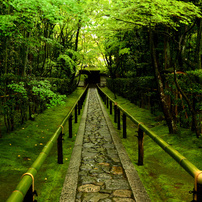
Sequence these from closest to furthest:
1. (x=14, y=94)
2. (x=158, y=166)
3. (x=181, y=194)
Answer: (x=181, y=194) → (x=158, y=166) → (x=14, y=94)

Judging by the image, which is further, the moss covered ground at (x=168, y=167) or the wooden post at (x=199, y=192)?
the moss covered ground at (x=168, y=167)

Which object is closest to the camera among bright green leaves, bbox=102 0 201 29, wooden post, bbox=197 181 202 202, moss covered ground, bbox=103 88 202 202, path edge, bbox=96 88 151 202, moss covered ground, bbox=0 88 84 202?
wooden post, bbox=197 181 202 202

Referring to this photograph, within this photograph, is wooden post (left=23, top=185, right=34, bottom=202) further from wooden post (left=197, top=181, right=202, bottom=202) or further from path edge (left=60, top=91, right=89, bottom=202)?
wooden post (left=197, top=181, right=202, bottom=202)

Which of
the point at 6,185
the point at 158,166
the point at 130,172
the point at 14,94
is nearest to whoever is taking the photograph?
the point at 6,185

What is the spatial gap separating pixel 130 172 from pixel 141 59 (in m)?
12.2

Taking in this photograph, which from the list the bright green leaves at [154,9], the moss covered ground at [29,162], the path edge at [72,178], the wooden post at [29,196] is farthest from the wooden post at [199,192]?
the bright green leaves at [154,9]

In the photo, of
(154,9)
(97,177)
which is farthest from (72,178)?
(154,9)

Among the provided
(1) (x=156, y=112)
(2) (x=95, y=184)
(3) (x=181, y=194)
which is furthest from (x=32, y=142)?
(1) (x=156, y=112)

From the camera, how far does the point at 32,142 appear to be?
634 centimetres

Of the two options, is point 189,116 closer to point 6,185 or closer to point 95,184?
point 95,184

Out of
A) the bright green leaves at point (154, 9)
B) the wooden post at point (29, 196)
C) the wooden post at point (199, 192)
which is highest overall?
the bright green leaves at point (154, 9)

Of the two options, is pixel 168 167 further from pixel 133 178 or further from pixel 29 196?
pixel 29 196

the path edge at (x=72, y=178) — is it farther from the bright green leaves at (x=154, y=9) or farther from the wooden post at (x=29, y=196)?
the bright green leaves at (x=154, y=9)

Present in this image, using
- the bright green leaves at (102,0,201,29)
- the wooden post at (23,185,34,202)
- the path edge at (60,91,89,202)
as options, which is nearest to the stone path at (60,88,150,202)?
the path edge at (60,91,89,202)
